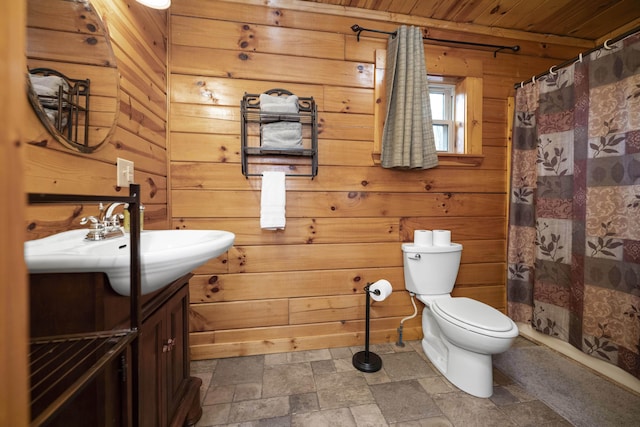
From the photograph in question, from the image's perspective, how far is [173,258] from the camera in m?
0.60

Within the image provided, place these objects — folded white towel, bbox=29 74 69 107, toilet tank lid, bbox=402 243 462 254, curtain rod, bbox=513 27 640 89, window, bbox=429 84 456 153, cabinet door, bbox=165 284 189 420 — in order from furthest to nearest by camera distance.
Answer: window, bbox=429 84 456 153 < toilet tank lid, bbox=402 243 462 254 < curtain rod, bbox=513 27 640 89 < cabinet door, bbox=165 284 189 420 < folded white towel, bbox=29 74 69 107

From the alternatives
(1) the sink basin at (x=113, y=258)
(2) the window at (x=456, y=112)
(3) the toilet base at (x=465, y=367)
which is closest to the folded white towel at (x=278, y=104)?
(2) the window at (x=456, y=112)

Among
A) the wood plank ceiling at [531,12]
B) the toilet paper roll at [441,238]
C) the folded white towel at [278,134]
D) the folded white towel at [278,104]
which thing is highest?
the wood plank ceiling at [531,12]

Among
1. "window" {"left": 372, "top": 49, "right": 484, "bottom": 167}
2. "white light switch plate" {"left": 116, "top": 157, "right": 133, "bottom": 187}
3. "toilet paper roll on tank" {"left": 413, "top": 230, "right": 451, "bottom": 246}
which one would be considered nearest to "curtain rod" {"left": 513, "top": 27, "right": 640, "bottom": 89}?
"window" {"left": 372, "top": 49, "right": 484, "bottom": 167}

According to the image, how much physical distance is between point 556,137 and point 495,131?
0.35m

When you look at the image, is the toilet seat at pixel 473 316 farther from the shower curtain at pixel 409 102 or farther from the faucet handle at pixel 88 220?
the faucet handle at pixel 88 220

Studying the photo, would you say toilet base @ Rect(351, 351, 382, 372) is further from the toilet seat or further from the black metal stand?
the toilet seat

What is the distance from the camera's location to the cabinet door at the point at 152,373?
0.67m

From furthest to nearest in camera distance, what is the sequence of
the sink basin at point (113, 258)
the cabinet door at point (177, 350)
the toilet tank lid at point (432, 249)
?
the toilet tank lid at point (432, 249) < the cabinet door at point (177, 350) < the sink basin at point (113, 258)

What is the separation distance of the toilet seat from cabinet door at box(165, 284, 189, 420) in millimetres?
1253

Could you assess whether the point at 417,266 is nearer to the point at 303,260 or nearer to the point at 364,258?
the point at 364,258

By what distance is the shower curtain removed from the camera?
4.82 feet

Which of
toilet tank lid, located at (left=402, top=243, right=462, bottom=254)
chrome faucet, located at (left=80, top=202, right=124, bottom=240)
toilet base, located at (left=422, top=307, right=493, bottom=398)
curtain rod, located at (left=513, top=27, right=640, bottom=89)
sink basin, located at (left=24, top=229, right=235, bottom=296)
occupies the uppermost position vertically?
curtain rod, located at (left=513, top=27, right=640, bottom=89)

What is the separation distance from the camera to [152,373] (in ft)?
2.40
